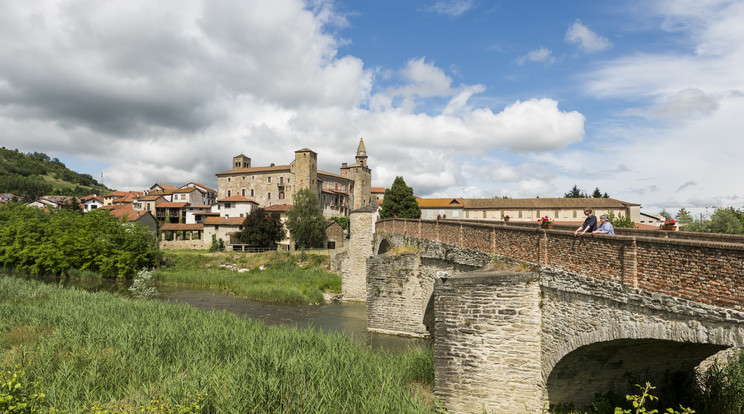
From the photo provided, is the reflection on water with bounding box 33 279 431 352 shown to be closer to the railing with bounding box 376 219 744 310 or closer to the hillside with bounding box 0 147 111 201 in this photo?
the railing with bounding box 376 219 744 310

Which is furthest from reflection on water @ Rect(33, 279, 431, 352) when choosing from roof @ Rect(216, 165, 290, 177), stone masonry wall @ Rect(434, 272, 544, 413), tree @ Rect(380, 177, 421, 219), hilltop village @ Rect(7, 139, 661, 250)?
roof @ Rect(216, 165, 290, 177)

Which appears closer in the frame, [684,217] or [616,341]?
[616,341]

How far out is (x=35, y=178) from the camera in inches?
5782

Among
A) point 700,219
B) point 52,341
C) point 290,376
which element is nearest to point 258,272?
point 52,341

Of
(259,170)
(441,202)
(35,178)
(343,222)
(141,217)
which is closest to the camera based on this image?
(141,217)

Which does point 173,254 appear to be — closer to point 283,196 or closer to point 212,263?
point 212,263

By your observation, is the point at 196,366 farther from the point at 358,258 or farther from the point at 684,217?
the point at 684,217

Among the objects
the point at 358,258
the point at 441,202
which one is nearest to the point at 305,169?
the point at 441,202

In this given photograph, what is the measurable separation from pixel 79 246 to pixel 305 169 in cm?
3739

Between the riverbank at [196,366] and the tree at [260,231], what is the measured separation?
121 feet

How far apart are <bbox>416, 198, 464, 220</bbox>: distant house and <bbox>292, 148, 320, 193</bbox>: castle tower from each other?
2096 cm

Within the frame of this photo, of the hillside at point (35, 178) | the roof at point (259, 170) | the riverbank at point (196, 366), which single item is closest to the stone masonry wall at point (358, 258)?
the riverbank at point (196, 366)

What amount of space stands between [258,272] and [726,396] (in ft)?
119

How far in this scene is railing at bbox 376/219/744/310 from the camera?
563 centimetres
